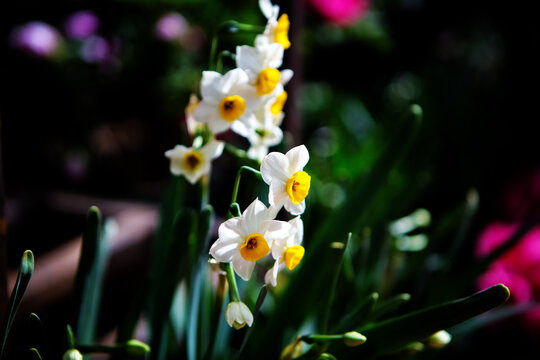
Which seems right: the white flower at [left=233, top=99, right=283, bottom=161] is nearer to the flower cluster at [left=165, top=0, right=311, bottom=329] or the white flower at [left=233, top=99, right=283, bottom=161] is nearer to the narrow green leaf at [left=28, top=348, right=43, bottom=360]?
the flower cluster at [left=165, top=0, right=311, bottom=329]

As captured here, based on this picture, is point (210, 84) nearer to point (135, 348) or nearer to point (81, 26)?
point (135, 348)

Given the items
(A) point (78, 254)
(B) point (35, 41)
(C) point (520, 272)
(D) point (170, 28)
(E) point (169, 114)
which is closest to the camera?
(C) point (520, 272)

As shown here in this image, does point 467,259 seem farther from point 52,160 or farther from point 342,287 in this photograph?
point 52,160

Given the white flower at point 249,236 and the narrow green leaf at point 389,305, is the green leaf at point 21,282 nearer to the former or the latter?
Answer: the white flower at point 249,236

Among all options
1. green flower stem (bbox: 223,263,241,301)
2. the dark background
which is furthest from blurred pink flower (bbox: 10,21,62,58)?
green flower stem (bbox: 223,263,241,301)

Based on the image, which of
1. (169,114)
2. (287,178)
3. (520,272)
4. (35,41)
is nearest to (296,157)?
(287,178)

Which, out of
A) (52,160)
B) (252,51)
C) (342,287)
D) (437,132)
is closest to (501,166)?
(437,132)
